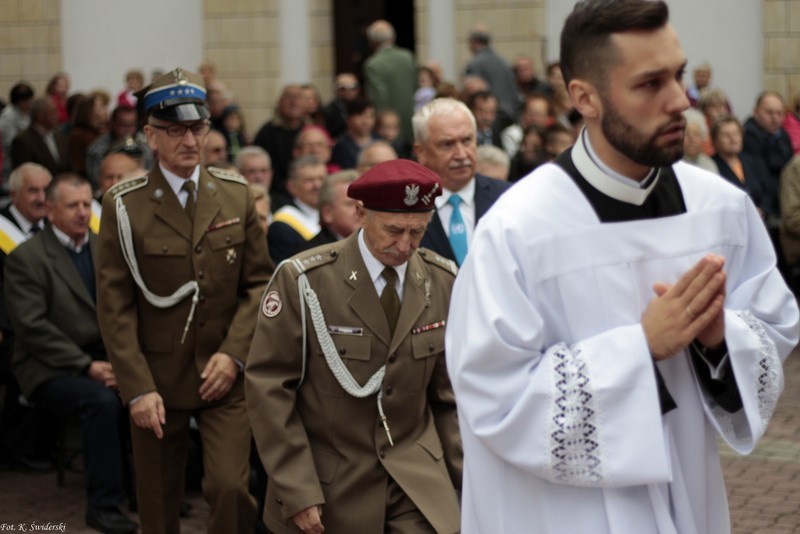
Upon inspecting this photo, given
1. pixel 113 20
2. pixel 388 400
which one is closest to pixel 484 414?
pixel 388 400

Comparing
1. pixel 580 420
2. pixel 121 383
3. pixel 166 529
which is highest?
pixel 580 420

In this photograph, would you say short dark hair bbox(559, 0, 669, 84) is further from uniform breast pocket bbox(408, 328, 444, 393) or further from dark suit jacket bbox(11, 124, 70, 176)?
dark suit jacket bbox(11, 124, 70, 176)

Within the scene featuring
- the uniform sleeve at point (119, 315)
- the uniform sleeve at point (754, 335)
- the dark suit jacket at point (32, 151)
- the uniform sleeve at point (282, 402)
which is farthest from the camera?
the dark suit jacket at point (32, 151)

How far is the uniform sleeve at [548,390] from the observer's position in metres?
3.12

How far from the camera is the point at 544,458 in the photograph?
3154mm

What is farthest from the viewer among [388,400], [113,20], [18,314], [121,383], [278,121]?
[113,20]

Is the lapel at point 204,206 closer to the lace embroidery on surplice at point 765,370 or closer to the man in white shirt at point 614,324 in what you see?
the man in white shirt at point 614,324

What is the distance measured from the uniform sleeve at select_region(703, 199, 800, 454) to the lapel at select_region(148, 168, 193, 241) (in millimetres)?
2998

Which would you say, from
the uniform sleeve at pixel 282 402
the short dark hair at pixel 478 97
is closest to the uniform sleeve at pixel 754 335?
the uniform sleeve at pixel 282 402

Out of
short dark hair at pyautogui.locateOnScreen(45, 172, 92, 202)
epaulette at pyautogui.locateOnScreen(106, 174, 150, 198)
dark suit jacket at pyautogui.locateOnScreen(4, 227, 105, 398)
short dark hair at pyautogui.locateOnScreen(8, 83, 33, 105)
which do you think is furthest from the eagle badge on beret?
short dark hair at pyautogui.locateOnScreen(8, 83, 33, 105)

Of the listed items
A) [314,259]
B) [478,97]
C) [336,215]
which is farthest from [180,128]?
[478,97]

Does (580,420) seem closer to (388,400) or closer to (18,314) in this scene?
(388,400)

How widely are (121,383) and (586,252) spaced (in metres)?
3.09

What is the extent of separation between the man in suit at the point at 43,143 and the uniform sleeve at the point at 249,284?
24.7 feet
